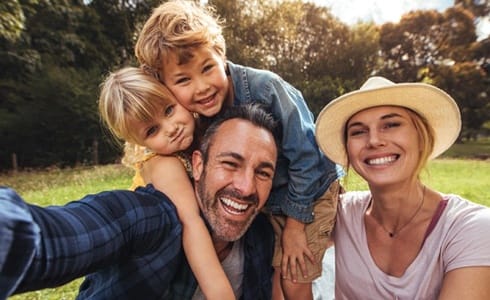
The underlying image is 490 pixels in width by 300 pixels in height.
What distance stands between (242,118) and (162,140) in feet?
1.55

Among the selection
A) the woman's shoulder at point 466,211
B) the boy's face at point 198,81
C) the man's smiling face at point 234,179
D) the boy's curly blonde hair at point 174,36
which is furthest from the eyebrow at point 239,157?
the woman's shoulder at point 466,211

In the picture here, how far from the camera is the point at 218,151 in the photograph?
2.31m

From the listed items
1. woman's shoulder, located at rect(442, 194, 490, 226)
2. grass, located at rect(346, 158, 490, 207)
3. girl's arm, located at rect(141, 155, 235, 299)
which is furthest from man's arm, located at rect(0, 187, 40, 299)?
grass, located at rect(346, 158, 490, 207)

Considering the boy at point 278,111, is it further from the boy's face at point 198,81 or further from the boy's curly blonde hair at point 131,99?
the boy's curly blonde hair at point 131,99

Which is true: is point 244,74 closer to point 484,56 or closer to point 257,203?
point 257,203

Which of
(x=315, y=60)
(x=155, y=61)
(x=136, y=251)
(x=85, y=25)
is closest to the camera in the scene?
(x=136, y=251)

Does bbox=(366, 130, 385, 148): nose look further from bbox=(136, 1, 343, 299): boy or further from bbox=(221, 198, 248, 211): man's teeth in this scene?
bbox=(221, 198, 248, 211): man's teeth

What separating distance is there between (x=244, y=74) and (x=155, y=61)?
564 millimetres

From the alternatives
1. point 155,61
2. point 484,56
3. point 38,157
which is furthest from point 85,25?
point 484,56

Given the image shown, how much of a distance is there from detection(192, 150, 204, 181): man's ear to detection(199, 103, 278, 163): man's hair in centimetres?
3

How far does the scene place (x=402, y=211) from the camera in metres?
2.44

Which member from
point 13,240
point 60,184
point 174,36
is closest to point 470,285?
point 13,240

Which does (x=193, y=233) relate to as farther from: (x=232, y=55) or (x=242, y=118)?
(x=232, y=55)

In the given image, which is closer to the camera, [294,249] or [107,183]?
[294,249]
